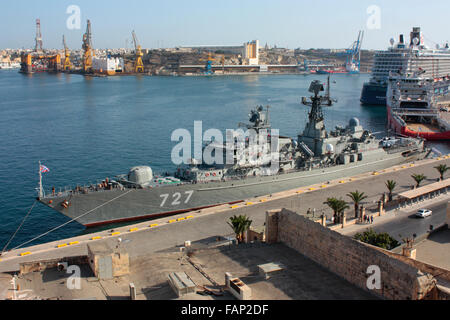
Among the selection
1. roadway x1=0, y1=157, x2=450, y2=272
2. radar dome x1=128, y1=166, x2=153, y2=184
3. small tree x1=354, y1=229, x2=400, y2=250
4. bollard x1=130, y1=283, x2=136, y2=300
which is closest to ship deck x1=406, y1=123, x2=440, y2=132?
roadway x1=0, y1=157, x2=450, y2=272

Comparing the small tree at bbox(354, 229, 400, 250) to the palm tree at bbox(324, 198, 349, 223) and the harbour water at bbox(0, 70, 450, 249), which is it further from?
the harbour water at bbox(0, 70, 450, 249)

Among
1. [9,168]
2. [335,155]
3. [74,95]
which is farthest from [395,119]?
[74,95]

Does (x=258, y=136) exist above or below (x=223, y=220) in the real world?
above

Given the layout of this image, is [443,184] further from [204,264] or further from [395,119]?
[395,119]

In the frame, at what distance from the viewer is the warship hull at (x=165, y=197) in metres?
24.1

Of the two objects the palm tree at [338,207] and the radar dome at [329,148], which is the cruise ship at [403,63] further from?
the palm tree at [338,207]

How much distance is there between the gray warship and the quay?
2.85 m

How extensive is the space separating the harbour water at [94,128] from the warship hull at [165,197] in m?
2.12

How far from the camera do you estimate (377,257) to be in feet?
34.6

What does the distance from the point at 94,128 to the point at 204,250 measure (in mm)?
44288

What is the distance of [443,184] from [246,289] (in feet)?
54.8
